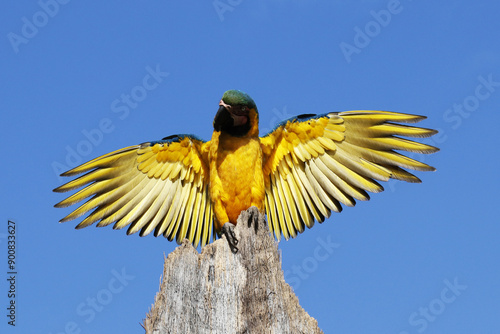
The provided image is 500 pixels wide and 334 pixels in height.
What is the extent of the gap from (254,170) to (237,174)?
0.70ft

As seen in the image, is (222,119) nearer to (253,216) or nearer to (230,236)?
(253,216)

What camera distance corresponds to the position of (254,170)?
19.2 feet

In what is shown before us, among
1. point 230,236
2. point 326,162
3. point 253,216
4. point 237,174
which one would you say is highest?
point 237,174

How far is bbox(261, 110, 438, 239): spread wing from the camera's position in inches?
243

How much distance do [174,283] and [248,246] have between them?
0.82 m

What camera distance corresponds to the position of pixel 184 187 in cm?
638

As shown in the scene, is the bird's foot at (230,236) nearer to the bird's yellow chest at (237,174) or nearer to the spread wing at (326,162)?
the bird's yellow chest at (237,174)

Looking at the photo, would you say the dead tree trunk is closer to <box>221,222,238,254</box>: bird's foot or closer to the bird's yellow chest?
<box>221,222,238,254</box>: bird's foot

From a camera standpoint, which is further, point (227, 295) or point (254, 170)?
point (254, 170)

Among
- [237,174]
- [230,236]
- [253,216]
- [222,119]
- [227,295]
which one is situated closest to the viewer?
[227,295]

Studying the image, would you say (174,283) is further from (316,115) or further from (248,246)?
(316,115)

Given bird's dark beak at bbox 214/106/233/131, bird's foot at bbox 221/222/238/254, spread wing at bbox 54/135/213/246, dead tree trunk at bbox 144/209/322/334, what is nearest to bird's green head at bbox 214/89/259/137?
bird's dark beak at bbox 214/106/233/131

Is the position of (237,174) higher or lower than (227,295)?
higher

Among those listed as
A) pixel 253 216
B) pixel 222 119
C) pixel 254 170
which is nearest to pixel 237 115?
pixel 222 119
